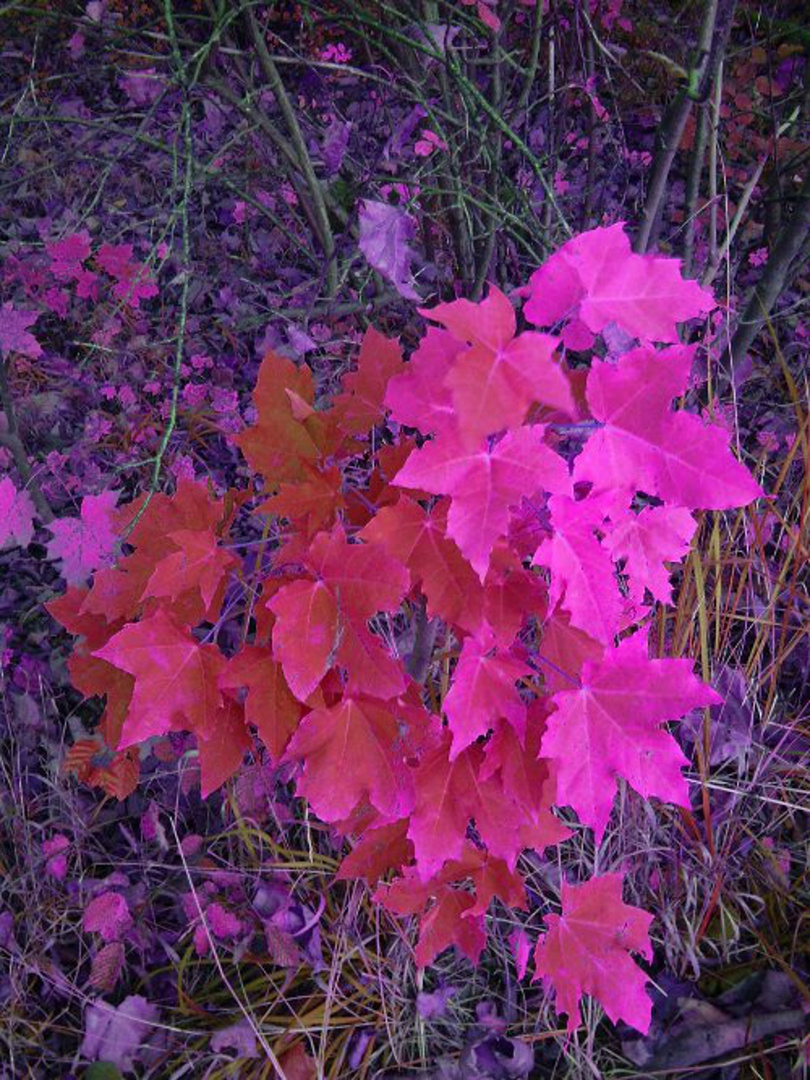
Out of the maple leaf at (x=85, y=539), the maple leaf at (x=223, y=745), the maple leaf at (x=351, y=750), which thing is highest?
the maple leaf at (x=351, y=750)

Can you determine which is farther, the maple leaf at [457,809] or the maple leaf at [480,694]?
the maple leaf at [457,809]

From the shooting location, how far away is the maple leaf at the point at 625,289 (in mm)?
808

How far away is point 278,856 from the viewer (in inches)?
68.3

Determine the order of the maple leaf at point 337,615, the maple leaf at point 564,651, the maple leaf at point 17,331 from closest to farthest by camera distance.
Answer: the maple leaf at point 337,615, the maple leaf at point 564,651, the maple leaf at point 17,331

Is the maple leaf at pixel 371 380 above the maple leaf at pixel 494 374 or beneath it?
beneath

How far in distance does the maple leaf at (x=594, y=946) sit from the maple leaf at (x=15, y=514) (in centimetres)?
139

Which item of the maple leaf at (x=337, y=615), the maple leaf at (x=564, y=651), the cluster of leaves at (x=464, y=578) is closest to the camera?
the cluster of leaves at (x=464, y=578)

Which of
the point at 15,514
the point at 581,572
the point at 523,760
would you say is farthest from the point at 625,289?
the point at 15,514

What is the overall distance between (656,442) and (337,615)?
1.25ft

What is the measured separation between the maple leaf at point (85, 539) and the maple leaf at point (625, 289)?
53.0 inches

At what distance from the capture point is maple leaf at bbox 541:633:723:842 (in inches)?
37.7

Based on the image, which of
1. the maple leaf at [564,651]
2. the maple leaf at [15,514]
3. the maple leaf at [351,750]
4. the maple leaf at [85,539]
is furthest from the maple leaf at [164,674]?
the maple leaf at [15,514]

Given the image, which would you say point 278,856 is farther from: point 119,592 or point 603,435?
point 603,435

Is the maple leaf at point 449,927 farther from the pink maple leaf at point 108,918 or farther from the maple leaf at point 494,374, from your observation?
the maple leaf at point 494,374
